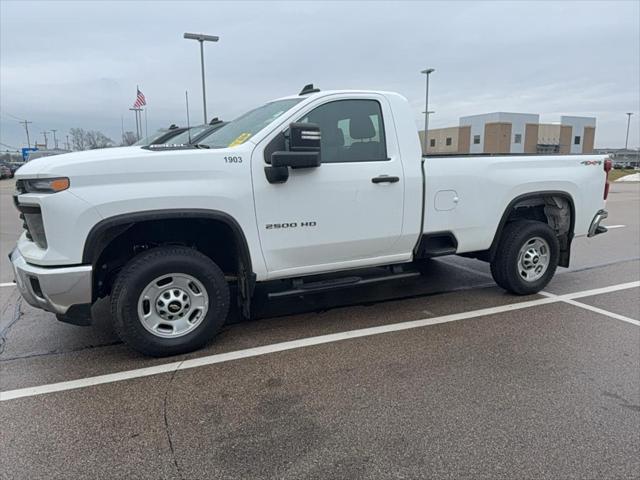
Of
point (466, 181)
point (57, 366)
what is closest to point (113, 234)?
point (57, 366)

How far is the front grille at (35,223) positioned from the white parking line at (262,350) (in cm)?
104

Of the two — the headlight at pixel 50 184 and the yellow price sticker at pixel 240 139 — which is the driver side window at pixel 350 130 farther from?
the headlight at pixel 50 184

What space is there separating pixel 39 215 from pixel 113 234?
0.52 meters

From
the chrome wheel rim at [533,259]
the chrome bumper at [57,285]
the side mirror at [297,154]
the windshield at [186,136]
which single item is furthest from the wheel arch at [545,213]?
the windshield at [186,136]

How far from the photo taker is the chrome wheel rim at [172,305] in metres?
3.88

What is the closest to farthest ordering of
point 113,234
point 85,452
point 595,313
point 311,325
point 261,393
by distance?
point 85,452
point 261,393
point 113,234
point 311,325
point 595,313

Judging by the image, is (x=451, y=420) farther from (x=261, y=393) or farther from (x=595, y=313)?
(x=595, y=313)

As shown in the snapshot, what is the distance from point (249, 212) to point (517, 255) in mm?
3137

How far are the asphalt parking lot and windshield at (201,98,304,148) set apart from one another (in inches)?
68.8

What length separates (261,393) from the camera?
11.3 feet

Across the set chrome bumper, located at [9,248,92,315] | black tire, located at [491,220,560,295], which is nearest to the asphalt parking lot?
black tire, located at [491,220,560,295]

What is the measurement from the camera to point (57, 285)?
356cm

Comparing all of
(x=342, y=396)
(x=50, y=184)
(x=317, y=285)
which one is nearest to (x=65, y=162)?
(x=50, y=184)

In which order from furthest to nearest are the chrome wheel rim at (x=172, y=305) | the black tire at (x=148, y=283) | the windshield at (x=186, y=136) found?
the windshield at (x=186, y=136) → the chrome wheel rim at (x=172, y=305) → the black tire at (x=148, y=283)
